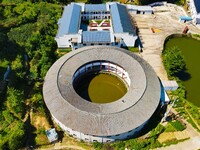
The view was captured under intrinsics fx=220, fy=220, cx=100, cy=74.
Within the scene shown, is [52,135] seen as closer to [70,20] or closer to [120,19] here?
[70,20]

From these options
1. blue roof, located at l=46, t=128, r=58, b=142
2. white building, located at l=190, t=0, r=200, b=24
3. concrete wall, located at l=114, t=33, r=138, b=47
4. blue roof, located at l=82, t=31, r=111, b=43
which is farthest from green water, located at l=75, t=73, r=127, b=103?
white building, located at l=190, t=0, r=200, b=24

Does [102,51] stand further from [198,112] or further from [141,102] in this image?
[198,112]

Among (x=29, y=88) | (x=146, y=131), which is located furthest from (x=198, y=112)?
(x=29, y=88)

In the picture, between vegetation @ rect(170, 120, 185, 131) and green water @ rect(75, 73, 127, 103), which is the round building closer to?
green water @ rect(75, 73, 127, 103)

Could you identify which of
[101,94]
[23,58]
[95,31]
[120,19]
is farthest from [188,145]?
[23,58]

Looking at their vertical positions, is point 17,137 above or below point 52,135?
above
